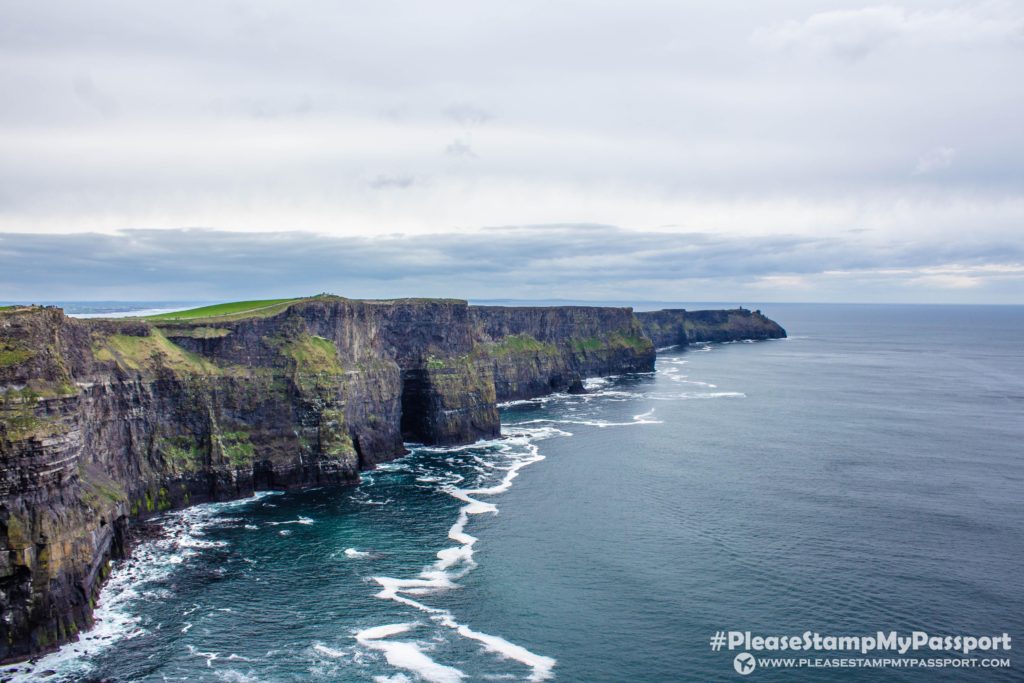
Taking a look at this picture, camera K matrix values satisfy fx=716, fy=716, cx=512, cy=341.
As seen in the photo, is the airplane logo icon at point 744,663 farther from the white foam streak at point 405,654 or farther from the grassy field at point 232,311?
the grassy field at point 232,311

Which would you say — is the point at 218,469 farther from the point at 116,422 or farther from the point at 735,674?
the point at 735,674

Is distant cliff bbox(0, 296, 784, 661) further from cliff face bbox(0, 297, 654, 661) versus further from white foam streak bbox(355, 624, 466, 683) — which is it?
white foam streak bbox(355, 624, 466, 683)

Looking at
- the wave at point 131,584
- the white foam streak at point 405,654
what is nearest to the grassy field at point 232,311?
the wave at point 131,584

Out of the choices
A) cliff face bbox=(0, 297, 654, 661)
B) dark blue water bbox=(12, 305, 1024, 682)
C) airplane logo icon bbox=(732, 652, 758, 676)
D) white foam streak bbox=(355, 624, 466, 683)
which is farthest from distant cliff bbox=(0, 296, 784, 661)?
airplane logo icon bbox=(732, 652, 758, 676)

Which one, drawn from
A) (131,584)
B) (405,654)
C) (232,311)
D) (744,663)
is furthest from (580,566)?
(232,311)

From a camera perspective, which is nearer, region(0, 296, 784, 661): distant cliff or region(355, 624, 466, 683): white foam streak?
region(355, 624, 466, 683): white foam streak

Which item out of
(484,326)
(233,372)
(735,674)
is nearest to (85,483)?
(233,372)

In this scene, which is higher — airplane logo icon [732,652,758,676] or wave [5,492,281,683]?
wave [5,492,281,683]

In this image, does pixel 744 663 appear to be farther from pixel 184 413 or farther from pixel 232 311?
pixel 232 311
